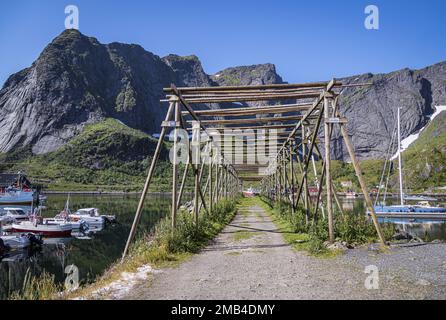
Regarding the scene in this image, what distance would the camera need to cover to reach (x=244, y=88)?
9.56 metres

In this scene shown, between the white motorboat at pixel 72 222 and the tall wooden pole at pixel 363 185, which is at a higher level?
the tall wooden pole at pixel 363 185

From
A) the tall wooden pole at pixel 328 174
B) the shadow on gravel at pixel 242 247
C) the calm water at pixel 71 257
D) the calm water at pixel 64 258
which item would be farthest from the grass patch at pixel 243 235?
the calm water at pixel 64 258

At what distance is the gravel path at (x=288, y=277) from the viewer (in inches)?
204

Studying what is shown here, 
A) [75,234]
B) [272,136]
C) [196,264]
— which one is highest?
[272,136]

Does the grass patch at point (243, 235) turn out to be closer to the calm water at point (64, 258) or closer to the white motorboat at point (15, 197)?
the calm water at point (64, 258)

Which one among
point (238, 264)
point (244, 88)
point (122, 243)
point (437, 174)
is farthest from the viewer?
point (437, 174)

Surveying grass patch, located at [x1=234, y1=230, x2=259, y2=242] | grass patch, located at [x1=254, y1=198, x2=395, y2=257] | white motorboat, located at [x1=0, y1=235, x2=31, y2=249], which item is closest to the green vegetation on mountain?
white motorboat, located at [x1=0, y1=235, x2=31, y2=249]

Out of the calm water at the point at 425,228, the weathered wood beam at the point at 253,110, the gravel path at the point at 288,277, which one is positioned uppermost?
the weathered wood beam at the point at 253,110

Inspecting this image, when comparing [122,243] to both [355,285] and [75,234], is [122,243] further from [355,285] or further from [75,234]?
[355,285]

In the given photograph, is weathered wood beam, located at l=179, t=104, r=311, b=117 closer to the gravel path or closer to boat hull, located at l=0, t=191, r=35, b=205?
the gravel path
